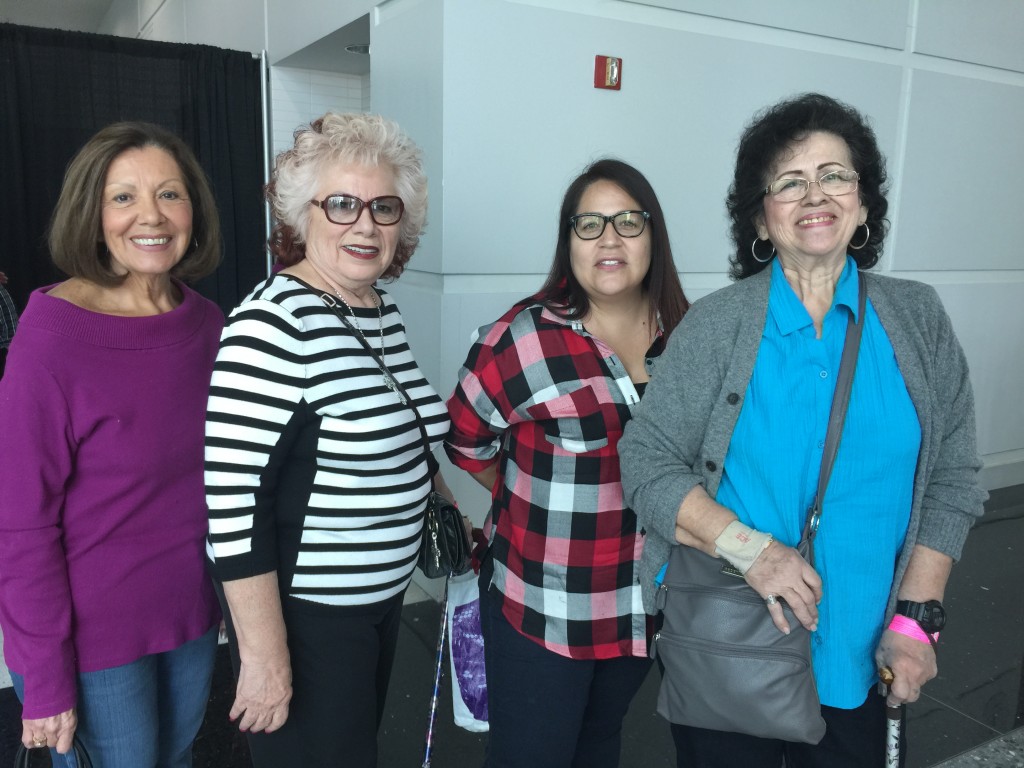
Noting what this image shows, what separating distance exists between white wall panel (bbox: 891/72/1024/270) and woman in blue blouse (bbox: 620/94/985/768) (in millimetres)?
3288

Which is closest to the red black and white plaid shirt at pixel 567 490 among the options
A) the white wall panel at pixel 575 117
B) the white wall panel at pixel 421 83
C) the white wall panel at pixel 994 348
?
the white wall panel at pixel 421 83

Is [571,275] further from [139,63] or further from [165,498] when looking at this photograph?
[139,63]

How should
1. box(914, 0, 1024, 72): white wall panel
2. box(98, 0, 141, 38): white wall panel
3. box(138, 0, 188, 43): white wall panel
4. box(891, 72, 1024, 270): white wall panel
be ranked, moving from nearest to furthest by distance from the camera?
box(914, 0, 1024, 72): white wall panel
box(891, 72, 1024, 270): white wall panel
box(138, 0, 188, 43): white wall panel
box(98, 0, 141, 38): white wall panel

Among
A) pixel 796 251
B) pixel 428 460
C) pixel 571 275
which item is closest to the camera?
pixel 796 251

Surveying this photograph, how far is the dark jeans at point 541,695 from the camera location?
158 centimetres

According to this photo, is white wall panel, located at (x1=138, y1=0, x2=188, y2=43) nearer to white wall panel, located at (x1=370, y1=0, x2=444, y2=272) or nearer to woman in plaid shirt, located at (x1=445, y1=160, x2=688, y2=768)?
white wall panel, located at (x1=370, y1=0, x2=444, y2=272)

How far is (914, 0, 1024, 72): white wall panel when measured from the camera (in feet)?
13.4

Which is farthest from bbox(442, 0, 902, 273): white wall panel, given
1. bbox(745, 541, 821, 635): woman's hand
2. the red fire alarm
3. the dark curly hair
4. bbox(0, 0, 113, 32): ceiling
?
bbox(0, 0, 113, 32): ceiling

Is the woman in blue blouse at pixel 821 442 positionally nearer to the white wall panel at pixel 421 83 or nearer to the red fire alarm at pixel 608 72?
the white wall panel at pixel 421 83

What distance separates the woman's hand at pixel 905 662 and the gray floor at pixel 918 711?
4.14 feet

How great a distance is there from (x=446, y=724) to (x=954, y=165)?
4.04m

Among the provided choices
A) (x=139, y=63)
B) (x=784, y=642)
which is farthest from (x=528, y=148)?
(x=139, y=63)

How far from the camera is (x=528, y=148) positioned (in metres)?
3.09

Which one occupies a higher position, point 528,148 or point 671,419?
point 528,148
